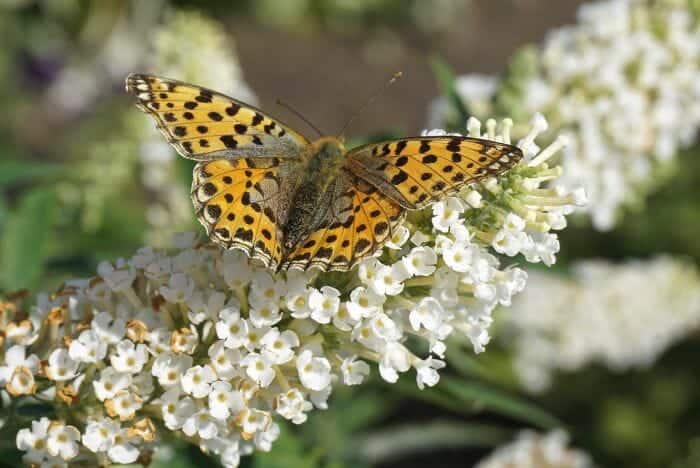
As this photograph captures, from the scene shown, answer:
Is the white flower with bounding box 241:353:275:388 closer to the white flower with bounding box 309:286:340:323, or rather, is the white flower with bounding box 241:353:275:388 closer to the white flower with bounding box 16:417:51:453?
the white flower with bounding box 309:286:340:323

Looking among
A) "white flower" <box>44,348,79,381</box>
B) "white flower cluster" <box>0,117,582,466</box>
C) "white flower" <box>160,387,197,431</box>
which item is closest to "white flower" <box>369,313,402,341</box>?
"white flower cluster" <box>0,117,582,466</box>

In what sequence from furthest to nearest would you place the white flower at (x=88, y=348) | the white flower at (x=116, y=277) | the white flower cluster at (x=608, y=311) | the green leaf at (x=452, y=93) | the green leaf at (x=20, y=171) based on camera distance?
1. the white flower cluster at (x=608, y=311)
2. the green leaf at (x=20, y=171)
3. the green leaf at (x=452, y=93)
4. the white flower at (x=116, y=277)
5. the white flower at (x=88, y=348)

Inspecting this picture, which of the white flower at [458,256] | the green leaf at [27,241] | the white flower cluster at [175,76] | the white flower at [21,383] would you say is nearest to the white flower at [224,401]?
the white flower at [21,383]

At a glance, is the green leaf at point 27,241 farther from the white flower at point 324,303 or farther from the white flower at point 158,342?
the white flower at point 324,303

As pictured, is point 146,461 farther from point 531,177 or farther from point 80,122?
point 80,122

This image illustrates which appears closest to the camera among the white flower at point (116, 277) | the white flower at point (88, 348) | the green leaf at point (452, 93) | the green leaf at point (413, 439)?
the white flower at point (88, 348)

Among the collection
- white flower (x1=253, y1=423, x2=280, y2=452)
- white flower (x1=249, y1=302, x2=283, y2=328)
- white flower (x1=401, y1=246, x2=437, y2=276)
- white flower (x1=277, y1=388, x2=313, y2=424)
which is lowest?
white flower (x1=253, y1=423, x2=280, y2=452)
